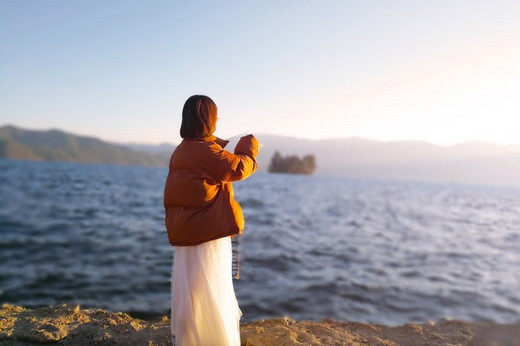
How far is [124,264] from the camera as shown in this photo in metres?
12.4

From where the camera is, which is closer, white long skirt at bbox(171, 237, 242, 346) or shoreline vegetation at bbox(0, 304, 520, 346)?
white long skirt at bbox(171, 237, 242, 346)

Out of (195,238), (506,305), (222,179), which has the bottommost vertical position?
(506,305)

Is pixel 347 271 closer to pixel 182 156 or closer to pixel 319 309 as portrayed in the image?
pixel 319 309

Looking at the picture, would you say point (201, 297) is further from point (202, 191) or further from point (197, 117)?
point (197, 117)

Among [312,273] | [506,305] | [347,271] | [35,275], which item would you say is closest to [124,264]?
[35,275]

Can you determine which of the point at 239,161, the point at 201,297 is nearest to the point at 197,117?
the point at 239,161

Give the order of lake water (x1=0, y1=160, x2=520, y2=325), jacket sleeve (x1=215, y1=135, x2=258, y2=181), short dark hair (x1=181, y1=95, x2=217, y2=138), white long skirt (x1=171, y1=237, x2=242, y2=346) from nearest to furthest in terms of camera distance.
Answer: jacket sleeve (x1=215, y1=135, x2=258, y2=181)
short dark hair (x1=181, y1=95, x2=217, y2=138)
white long skirt (x1=171, y1=237, x2=242, y2=346)
lake water (x1=0, y1=160, x2=520, y2=325)

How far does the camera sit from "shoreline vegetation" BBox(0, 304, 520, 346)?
438 centimetres

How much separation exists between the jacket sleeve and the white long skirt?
0.76m

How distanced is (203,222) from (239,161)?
0.69 meters

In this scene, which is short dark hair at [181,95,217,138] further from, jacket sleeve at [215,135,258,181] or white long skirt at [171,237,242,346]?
white long skirt at [171,237,242,346]

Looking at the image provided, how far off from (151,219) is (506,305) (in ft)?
60.8

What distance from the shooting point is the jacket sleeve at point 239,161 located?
3359 millimetres

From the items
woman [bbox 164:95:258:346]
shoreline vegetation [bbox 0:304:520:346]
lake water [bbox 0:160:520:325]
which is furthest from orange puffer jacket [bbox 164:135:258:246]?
lake water [bbox 0:160:520:325]
